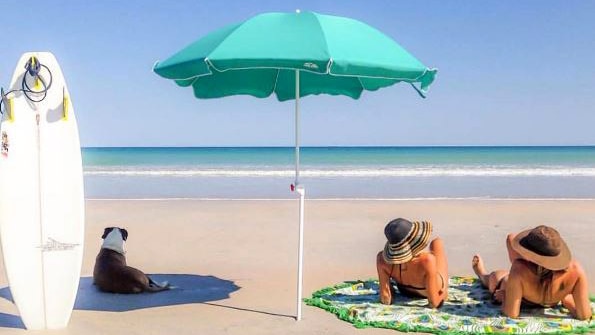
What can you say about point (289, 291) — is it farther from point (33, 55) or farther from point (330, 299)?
point (33, 55)

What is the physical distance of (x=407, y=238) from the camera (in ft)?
15.2

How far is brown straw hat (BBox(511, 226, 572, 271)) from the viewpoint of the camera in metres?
4.22

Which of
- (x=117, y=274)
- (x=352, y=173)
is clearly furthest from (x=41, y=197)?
(x=352, y=173)

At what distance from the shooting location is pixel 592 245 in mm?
8133

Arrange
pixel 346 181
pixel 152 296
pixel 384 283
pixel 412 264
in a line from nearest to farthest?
pixel 412 264 → pixel 384 283 → pixel 152 296 → pixel 346 181

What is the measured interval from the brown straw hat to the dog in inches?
121

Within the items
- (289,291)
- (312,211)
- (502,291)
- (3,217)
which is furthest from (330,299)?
(312,211)

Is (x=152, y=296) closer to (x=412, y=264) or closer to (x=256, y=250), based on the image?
(x=412, y=264)

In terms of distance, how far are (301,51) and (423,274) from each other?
1.95 meters

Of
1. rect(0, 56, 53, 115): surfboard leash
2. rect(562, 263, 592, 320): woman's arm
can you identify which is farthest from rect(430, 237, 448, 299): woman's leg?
rect(0, 56, 53, 115): surfboard leash

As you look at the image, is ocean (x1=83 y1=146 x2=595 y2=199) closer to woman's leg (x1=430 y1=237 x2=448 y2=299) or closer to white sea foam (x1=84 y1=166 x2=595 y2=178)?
white sea foam (x1=84 y1=166 x2=595 y2=178)

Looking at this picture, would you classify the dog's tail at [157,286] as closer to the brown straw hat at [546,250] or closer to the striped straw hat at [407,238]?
the striped straw hat at [407,238]

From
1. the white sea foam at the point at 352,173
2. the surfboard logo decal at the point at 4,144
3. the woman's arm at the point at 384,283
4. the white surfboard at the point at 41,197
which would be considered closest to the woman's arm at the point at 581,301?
the woman's arm at the point at 384,283

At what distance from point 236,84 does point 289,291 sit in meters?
1.87
